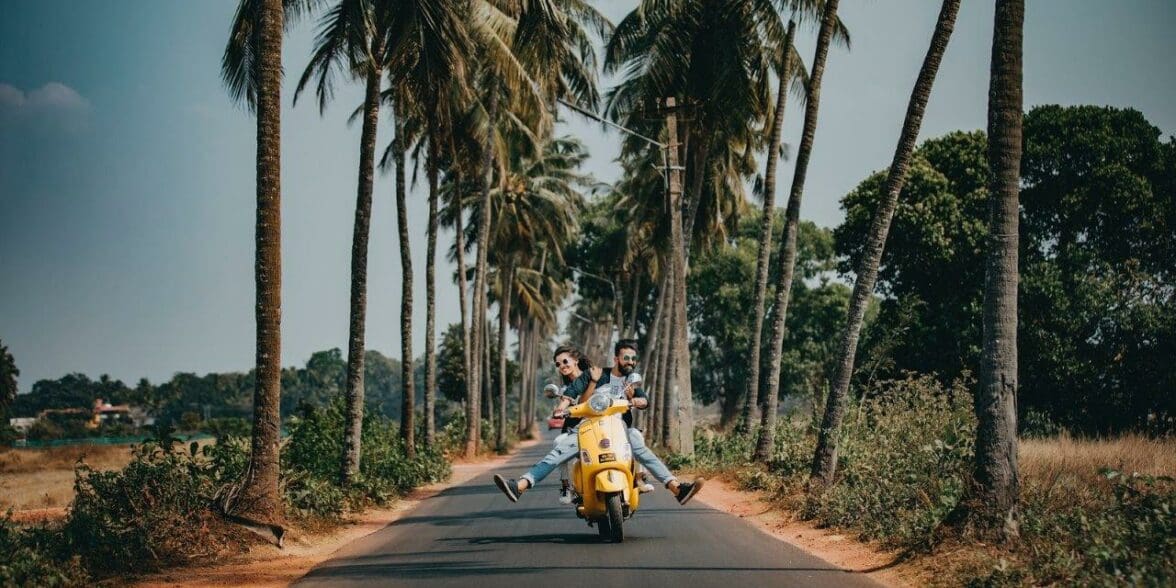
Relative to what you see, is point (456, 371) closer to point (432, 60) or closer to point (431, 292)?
point (431, 292)

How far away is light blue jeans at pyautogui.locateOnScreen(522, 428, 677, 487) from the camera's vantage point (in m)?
11.5

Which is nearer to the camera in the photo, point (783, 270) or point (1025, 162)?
point (783, 270)

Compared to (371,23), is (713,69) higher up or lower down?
higher up

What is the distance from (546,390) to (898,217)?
90.1ft

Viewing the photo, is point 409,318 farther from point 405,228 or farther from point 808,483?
point 808,483

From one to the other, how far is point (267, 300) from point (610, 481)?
4446mm

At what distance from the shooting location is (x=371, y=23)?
19.0 m

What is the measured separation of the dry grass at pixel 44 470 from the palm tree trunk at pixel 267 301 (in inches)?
614

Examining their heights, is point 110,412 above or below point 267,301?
above

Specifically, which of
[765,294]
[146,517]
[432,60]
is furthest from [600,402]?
[765,294]

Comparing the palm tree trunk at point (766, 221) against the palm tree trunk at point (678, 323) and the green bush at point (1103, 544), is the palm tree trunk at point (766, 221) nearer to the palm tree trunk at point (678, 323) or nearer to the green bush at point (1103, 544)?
the palm tree trunk at point (678, 323)

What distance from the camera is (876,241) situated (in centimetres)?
1476

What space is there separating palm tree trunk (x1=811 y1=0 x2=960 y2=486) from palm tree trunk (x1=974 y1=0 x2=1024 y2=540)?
3273 mm

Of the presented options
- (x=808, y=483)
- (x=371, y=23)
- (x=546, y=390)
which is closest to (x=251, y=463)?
(x=546, y=390)
